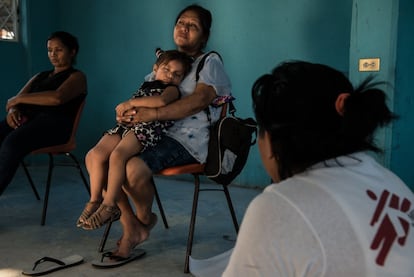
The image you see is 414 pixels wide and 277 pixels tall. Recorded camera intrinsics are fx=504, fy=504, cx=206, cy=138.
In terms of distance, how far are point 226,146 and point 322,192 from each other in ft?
4.97

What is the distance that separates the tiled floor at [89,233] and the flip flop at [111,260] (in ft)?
0.08

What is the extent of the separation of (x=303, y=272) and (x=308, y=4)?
304cm

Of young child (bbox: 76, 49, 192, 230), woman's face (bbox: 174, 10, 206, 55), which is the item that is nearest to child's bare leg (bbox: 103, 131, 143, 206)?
young child (bbox: 76, 49, 192, 230)

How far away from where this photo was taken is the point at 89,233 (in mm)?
2768

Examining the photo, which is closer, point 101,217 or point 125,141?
point 101,217

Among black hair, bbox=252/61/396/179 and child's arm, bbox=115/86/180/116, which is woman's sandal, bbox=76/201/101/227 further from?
black hair, bbox=252/61/396/179

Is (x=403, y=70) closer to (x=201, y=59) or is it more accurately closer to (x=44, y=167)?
(x=201, y=59)

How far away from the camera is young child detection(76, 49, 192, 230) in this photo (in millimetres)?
2170

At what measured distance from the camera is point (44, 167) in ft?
16.4

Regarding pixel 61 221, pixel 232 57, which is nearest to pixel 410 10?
pixel 232 57

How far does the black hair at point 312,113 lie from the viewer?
0.82 meters

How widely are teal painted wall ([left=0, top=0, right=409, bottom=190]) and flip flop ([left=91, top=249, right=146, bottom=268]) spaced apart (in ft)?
5.63

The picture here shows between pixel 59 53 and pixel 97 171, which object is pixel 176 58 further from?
pixel 59 53

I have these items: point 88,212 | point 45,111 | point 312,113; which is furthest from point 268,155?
point 45,111
